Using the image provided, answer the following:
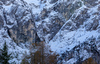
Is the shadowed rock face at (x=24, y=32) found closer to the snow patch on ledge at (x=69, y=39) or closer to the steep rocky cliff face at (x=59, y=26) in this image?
the steep rocky cliff face at (x=59, y=26)

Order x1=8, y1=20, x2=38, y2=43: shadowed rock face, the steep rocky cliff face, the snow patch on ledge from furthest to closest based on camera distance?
x1=8, y1=20, x2=38, y2=43: shadowed rock face
the snow patch on ledge
the steep rocky cliff face

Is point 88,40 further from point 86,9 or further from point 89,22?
point 86,9

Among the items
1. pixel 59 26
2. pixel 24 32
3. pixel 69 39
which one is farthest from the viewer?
pixel 59 26

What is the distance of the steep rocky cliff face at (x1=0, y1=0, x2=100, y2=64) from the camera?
68.4 metres

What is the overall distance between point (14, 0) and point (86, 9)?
4885 cm

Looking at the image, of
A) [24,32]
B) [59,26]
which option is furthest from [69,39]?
[24,32]

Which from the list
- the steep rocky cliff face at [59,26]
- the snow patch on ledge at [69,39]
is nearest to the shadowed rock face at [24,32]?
the steep rocky cliff face at [59,26]

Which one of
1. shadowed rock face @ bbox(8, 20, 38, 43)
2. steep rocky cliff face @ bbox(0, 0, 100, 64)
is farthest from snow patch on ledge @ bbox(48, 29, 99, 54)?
shadowed rock face @ bbox(8, 20, 38, 43)

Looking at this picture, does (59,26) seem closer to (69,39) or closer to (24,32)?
(69,39)

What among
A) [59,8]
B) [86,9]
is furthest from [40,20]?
[86,9]

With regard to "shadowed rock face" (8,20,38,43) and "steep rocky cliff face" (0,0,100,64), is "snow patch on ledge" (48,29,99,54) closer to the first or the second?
"steep rocky cliff face" (0,0,100,64)

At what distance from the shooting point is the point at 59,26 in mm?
105438

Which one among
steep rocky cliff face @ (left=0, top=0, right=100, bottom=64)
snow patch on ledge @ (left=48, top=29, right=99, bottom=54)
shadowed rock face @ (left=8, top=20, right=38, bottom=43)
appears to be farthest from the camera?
shadowed rock face @ (left=8, top=20, right=38, bottom=43)

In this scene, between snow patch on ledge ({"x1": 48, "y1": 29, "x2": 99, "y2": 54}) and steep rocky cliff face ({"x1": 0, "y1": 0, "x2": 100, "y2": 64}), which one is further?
snow patch on ledge ({"x1": 48, "y1": 29, "x2": 99, "y2": 54})
